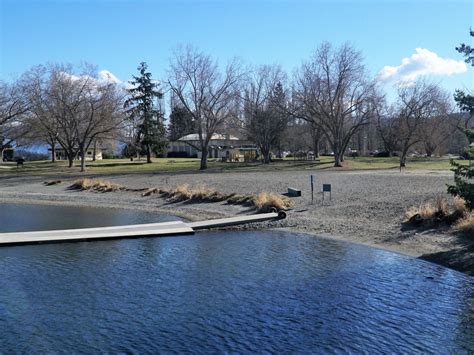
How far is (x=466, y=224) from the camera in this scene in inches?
695

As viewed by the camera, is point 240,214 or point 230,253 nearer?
point 230,253

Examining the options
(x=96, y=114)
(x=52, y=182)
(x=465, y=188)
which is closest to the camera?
(x=465, y=188)

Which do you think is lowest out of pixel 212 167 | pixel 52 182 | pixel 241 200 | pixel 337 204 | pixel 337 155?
pixel 337 204

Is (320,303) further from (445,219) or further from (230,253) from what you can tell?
(445,219)

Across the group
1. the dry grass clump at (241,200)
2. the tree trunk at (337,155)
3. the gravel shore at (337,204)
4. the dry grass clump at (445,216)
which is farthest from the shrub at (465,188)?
the tree trunk at (337,155)

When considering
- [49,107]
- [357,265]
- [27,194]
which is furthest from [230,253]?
[49,107]

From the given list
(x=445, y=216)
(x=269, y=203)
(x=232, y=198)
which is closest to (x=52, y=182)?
(x=232, y=198)

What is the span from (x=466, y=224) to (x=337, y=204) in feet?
27.2

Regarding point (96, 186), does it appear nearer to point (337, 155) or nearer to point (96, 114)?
point (96, 114)

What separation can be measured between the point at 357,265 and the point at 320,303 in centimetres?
401

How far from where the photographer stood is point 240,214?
25.2 metres

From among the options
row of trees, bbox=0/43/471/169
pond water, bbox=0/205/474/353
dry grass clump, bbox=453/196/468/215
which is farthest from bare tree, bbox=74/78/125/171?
dry grass clump, bbox=453/196/468/215

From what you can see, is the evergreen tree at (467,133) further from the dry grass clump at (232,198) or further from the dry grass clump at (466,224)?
the dry grass clump at (232,198)

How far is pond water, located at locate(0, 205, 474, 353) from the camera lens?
30.7 ft
